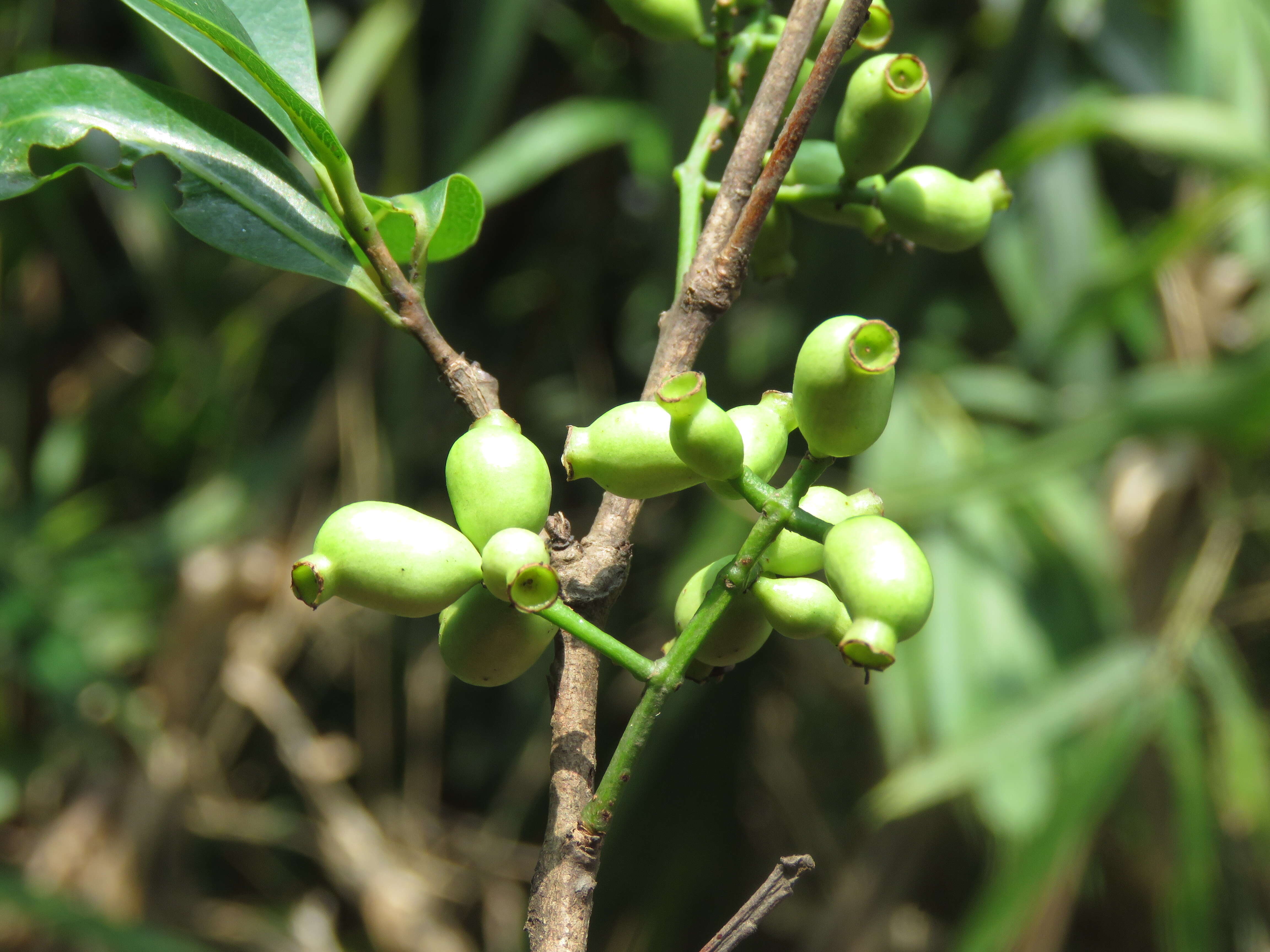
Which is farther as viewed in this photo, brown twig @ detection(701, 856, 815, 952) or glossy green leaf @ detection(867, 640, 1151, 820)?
glossy green leaf @ detection(867, 640, 1151, 820)

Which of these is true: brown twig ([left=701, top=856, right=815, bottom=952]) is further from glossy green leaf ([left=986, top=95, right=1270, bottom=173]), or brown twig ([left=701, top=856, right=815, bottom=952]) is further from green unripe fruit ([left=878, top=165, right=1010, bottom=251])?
glossy green leaf ([left=986, top=95, right=1270, bottom=173])

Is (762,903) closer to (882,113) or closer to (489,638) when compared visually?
(489,638)

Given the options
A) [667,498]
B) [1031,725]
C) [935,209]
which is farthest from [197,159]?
[667,498]

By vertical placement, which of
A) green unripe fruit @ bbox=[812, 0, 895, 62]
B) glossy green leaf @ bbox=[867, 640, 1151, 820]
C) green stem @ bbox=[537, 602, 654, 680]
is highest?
green unripe fruit @ bbox=[812, 0, 895, 62]

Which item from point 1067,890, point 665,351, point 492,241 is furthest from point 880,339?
point 492,241

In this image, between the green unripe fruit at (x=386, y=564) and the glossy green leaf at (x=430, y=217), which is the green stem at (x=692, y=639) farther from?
the glossy green leaf at (x=430, y=217)

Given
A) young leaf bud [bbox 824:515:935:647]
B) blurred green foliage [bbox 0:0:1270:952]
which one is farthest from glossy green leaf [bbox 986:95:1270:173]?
young leaf bud [bbox 824:515:935:647]
